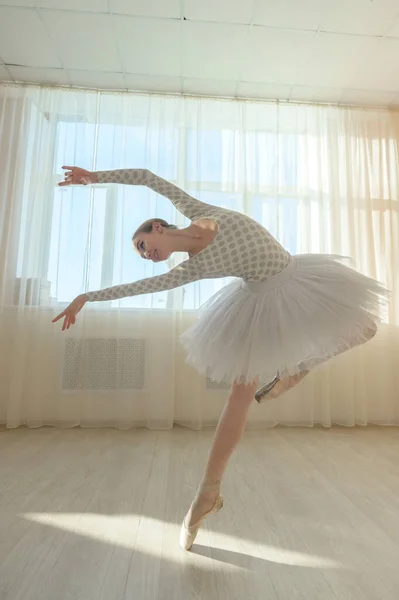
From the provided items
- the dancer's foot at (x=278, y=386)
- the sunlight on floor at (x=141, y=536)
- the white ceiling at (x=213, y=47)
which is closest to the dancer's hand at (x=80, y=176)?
the dancer's foot at (x=278, y=386)

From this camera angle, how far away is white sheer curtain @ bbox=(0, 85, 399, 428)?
299 cm

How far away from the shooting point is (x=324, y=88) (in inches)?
127

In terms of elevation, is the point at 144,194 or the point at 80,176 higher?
the point at 144,194

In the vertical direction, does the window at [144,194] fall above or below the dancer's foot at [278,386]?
above

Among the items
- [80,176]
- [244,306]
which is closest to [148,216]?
[80,176]

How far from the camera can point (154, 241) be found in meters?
1.40

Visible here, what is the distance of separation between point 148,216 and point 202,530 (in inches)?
91.5

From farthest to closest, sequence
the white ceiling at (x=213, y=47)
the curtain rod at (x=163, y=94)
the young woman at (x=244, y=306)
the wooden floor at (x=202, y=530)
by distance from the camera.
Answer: the curtain rod at (x=163, y=94) < the white ceiling at (x=213, y=47) < the young woman at (x=244, y=306) < the wooden floor at (x=202, y=530)

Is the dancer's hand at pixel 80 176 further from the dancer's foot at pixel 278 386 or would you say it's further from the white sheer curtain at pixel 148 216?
the white sheer curtain at pixel 148 216

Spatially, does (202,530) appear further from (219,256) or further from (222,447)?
(219,256)

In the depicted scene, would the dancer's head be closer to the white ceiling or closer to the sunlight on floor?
the sunlight on floor

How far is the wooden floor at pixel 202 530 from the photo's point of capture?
0.99m

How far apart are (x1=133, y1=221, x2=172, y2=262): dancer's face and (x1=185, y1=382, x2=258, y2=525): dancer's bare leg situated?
53cm

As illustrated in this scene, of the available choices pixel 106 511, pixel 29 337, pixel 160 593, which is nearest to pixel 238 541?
pixel 160 593
